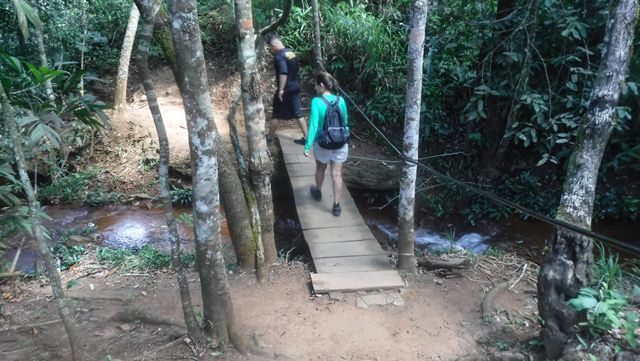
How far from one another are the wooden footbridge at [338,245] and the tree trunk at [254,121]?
1.91ft

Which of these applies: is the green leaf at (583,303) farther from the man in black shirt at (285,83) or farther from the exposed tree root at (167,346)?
the man in black shirt at (285,83)

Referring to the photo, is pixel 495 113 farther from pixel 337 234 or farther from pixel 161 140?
pixel 161 140

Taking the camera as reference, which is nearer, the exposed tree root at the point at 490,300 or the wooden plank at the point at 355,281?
the exposed tree root at the point at 490,300

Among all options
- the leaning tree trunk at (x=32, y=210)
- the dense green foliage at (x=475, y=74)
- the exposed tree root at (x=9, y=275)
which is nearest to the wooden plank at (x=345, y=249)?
the leaning tree trunk at (x=32, y=210)

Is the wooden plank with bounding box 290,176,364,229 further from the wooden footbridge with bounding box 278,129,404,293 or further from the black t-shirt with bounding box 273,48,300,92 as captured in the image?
the black t-shirt with bounding box 273,48,300,92

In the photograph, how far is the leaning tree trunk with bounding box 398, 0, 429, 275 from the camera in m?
4.31

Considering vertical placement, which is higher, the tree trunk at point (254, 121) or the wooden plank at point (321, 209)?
the tree trunk at point (254, 121)

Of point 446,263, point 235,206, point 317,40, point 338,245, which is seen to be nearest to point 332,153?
point 338,245

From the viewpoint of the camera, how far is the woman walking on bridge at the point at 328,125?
17.5 feet

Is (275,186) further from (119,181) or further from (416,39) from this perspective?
(416,39)

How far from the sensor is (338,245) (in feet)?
17.7

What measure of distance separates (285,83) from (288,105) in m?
0.38

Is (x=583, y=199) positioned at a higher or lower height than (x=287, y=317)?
higher

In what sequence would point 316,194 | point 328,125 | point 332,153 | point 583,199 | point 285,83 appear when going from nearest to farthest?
1. point 583,199
2. point 328,125
3. point 332,153
4. point 316,194
5. point 285,83
